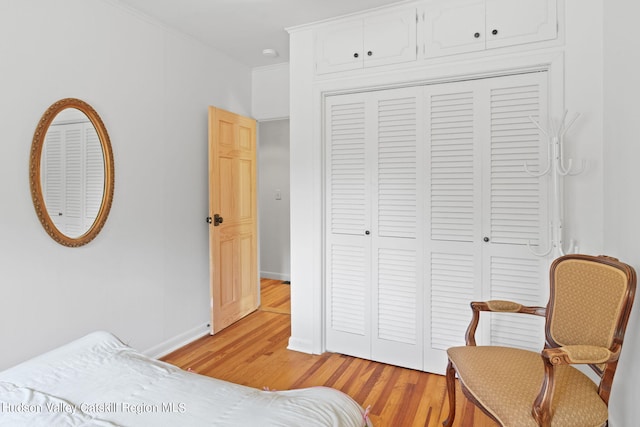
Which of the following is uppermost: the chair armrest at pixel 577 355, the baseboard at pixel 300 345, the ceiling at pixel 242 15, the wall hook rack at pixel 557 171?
the ceiling at pixel 242 15

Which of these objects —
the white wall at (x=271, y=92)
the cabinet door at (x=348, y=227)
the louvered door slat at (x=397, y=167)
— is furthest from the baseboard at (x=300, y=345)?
the white wall at (x=271, y=92)

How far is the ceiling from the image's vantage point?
2709 mm

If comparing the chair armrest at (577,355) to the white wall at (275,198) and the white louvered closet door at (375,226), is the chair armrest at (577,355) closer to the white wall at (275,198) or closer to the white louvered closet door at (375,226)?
the white louvered closet door at (375,226)

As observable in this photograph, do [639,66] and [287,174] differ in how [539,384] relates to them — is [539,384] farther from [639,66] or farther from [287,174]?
[287,174]

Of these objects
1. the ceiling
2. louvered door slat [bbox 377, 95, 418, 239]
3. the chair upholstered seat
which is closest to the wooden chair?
the chair upholstered seat

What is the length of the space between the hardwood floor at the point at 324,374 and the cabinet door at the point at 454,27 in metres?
2.27

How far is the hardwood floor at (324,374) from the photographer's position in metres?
2.23

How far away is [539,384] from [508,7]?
2.20 m

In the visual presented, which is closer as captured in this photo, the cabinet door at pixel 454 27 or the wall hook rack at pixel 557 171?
the wall hook rack at pixel 557 171

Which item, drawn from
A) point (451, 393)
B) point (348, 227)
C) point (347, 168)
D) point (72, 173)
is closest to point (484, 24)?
point (347, 168)

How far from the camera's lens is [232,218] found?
3.72 meters

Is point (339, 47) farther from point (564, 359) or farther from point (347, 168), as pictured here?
point (564, 359)

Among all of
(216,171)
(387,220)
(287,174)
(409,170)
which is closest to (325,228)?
(387,220)

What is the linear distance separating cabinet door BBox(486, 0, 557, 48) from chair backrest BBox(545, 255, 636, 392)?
4.59 ft
